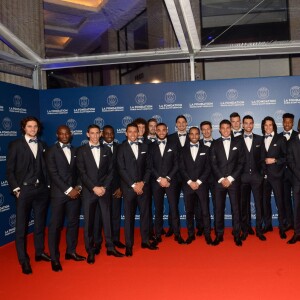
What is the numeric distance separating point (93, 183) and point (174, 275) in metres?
1.83

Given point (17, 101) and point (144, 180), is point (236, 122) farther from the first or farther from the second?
point (17, 101)

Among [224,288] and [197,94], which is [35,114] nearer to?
[197,94]

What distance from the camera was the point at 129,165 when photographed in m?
5.75

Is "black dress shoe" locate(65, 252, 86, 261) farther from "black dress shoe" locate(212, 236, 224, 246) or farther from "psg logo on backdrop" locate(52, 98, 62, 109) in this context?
"psg logo on backdrop" locate(52, 98, 62, 109)

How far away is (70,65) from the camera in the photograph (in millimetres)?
7855

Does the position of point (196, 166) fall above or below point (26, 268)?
above

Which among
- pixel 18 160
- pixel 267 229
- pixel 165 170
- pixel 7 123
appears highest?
pixel 7 123

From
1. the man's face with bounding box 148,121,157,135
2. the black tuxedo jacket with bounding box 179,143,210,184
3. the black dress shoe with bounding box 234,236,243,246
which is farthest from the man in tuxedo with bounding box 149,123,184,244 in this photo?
the black dress shoe with bounding box 234,236,243,246

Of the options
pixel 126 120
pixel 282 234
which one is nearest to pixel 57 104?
pixel 126 120

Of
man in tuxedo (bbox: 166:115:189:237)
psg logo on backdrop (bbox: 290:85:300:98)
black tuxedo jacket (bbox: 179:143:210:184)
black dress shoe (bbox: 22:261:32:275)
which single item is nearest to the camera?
black dress shoe (bbox: 22:261:32:275)

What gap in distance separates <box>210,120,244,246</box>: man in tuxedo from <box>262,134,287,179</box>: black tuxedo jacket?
1.98 ft

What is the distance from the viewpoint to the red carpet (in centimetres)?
412

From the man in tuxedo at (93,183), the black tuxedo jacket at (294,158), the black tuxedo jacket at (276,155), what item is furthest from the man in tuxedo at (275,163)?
Result: the man in tuxedo at (93,183)

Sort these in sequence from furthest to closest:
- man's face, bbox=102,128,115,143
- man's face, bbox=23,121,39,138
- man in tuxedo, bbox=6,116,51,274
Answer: man's face, bbox=102,128,115,143 → man's face, bbox=23,121,39,138 → man in tuxedo, bbox=6,116,51,274
